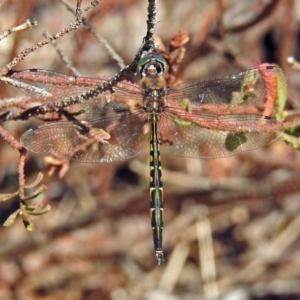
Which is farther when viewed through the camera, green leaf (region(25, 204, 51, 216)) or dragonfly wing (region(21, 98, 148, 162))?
dragonfly wing (region(21, 98, 148, 162))

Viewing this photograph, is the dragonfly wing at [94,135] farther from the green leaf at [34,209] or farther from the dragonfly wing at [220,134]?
the green leaf at [34,209]

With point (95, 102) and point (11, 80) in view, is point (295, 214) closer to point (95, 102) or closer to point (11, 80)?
point (95, 102)

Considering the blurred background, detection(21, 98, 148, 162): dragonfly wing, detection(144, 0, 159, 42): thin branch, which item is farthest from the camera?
the blurred background

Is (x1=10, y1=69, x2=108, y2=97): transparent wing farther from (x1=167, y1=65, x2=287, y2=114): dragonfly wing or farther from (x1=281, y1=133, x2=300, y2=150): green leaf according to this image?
(x1=281, y1=133, x2=300, y2=150): green leaf

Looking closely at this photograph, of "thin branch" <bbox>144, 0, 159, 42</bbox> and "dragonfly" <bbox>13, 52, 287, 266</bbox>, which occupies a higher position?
"dragonfly" <bbox>13, 52, 287, 266</bbox>

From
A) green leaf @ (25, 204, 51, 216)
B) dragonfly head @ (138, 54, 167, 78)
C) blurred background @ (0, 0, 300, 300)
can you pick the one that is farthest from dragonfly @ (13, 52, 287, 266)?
blurred background @ (0, 0, 300, 300)

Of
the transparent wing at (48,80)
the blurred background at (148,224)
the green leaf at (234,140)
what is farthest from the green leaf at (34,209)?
the blurred background at (148,224)

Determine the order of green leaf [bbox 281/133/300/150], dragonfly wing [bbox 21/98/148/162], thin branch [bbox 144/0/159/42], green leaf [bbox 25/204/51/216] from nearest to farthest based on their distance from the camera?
thin branch [bbox 144/0/159/42]
green leaf [bbox 25/204/51/216]
green leaf [bbox 281/133/300/150]
dragonfly wing [bbox 21/98/148/162]
